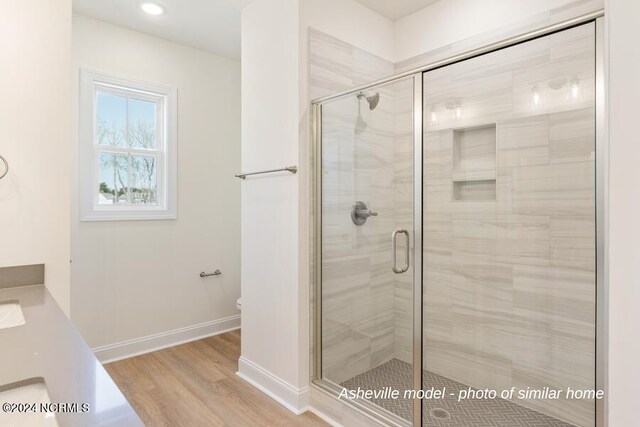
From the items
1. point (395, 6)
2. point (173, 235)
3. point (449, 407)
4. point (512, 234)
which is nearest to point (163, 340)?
point (173, 235)

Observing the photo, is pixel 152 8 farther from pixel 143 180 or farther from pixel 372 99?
pixel 372 99

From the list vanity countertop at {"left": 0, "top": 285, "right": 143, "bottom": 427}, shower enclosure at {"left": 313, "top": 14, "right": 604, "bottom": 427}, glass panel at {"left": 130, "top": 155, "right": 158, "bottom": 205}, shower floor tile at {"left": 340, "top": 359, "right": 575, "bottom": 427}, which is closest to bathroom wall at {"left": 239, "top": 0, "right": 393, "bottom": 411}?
shower enclosure at {"left": 313, "top": 14, "right": 604, "bottom": 427}

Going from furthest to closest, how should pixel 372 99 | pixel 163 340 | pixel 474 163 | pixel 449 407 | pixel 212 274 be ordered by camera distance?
pixel 212 274 < pixel 163 340 < pixel 474 163 < pixel 372 99 < pixel 449 407

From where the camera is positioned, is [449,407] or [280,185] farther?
[280,185]

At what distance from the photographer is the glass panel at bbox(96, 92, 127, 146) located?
2881 millimetres

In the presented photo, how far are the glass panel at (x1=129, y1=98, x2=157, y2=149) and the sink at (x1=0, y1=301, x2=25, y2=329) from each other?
2.02 m

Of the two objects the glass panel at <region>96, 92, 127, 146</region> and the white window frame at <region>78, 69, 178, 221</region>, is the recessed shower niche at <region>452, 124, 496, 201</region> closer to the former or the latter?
the white window frame at <region>78, 69, 178, 221</region>

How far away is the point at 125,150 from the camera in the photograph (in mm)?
2996

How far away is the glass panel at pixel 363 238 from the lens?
2.21 m

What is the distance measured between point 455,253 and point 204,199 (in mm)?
2202

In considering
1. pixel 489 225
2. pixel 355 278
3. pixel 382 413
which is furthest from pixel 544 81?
pixel 382 413

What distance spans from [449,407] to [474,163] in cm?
148

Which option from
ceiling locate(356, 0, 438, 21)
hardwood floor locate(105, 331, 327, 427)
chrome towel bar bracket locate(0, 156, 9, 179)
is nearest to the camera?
chrome towel bar bracket locate(0, 156, 9, 179)

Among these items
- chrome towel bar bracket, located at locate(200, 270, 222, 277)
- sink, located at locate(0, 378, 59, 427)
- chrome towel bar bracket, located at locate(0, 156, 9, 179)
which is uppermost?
chrome towel bar bracket, located at locate(0, 156, 9, 179)
